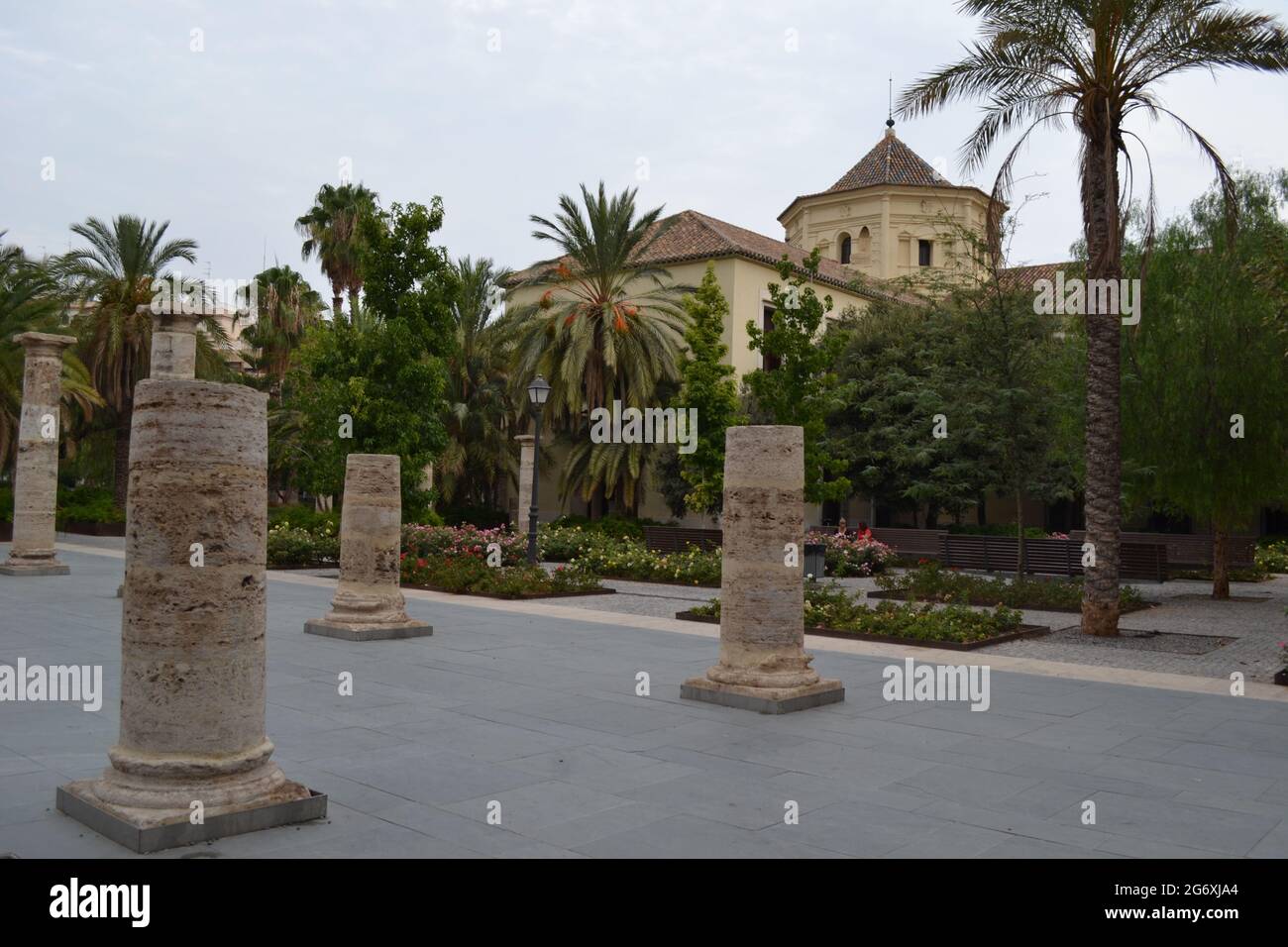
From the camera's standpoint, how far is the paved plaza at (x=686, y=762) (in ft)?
16.2

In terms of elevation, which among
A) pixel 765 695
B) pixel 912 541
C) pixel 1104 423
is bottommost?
pixel 765 695

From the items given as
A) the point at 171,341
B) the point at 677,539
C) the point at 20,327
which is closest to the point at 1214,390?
the point at 677,539

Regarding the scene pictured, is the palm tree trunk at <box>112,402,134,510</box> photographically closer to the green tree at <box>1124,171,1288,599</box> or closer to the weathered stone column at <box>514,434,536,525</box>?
the weathered stone column at <box>514,434,536,525</box>

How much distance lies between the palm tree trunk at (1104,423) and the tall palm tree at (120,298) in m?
24.1

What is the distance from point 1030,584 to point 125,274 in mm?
26374

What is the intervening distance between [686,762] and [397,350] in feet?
31.6

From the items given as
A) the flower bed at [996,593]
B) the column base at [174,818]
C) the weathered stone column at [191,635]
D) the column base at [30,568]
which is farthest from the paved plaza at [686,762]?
the column base at [30,568]

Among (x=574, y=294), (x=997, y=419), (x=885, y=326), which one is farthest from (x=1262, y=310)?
(x=574, y=294)

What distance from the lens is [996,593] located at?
54.3ft

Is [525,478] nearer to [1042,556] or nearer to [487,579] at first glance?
[487,579]

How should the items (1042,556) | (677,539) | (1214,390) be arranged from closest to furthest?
(1214,390), (1042,556), (677,539)

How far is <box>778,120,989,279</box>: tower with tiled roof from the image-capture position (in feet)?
129

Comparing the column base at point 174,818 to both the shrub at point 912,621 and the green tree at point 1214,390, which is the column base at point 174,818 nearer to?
the shrub at point 912,621
